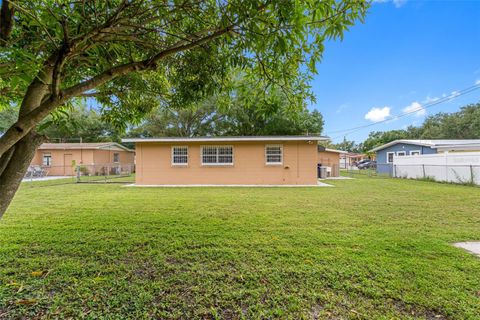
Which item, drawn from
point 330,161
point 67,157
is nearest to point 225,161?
point 330,161

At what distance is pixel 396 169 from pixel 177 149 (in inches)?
639

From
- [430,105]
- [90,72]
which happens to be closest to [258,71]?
[90,72]

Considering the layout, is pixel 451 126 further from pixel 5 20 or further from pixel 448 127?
pixel 5 20

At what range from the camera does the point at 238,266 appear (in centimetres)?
283

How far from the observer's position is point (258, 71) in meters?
2.49

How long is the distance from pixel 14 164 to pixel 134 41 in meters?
1.42

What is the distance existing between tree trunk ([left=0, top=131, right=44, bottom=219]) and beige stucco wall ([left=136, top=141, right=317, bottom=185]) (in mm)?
10069

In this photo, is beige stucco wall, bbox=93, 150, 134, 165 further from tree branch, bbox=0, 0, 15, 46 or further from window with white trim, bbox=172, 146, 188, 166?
tree branch, bbox=0, 0, 15, 46

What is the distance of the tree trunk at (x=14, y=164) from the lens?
1.65 metres

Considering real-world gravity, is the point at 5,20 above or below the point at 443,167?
above

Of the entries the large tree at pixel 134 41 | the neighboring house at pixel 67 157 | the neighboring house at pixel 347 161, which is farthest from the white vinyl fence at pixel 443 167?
the neighboring house at pixel 67 157

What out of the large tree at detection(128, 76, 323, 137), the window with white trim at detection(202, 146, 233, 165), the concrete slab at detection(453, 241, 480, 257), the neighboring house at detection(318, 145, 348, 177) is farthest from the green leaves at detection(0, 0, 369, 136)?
the neighboring house at detection(318, 145, 348, 177)

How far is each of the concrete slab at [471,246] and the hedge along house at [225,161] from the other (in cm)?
803

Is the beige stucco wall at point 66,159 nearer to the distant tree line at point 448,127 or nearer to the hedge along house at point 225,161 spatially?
the hedge along house at point 225,161
